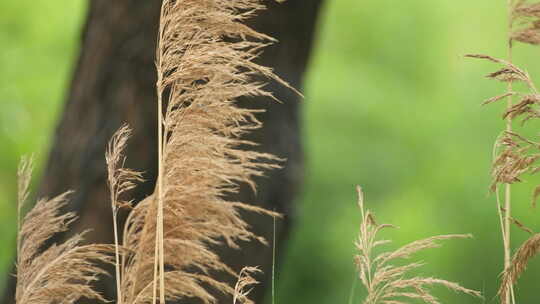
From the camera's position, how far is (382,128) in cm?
1436

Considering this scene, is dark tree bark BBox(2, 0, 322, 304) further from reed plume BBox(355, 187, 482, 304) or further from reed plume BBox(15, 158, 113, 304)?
reed plume BBox(355, 187, 482, 304)

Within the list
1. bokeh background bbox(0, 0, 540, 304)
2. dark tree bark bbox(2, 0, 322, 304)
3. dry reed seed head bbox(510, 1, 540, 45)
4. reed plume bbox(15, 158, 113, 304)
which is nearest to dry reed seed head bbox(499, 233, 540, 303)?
dry reed seed head bbox(510, 1, 540, 45)

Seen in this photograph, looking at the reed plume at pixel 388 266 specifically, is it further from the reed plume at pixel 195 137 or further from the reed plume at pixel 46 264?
the reed plume at pixel 46 264

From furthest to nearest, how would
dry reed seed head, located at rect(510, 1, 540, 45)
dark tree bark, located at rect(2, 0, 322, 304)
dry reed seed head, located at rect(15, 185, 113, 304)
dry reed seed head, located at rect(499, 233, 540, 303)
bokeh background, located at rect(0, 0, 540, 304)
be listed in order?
bokeh background, located at rect(0, 0, 540, 304)
dark tree bark, located at rect(2, 0, 322, 304)
dry reed seed head, located at rect(510, 1, 540, 45)
dry reed seed head, located at rect(15, 185, 113, 304)
dry reed seed head, located at rect(499, 233, 540, 303)

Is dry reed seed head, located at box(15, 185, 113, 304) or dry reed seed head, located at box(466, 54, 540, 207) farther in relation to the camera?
dry reed seed head, located at box(15, 185, 113, 304)

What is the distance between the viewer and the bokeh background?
13.6 meters

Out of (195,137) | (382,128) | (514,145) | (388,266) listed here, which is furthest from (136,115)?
(382,128)

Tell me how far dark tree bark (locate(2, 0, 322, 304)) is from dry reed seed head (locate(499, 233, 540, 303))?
193cm

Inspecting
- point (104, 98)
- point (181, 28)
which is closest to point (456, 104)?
point (104, 98)

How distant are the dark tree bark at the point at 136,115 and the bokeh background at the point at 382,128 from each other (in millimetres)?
8079

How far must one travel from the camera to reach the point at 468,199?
13.7m

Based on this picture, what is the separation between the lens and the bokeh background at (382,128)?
13609 mm

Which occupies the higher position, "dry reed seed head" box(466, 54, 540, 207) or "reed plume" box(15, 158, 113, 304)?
"dry reed seed head" box(466, 54, 540, 207)

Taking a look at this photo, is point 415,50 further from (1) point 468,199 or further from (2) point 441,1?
(1) point 468,199
